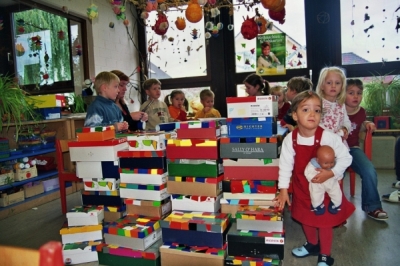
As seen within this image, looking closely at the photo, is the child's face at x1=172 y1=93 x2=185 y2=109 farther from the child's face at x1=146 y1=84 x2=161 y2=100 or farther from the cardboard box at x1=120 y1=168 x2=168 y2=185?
the cardboard box at x1=120 y1=168 x2=168 y2=185

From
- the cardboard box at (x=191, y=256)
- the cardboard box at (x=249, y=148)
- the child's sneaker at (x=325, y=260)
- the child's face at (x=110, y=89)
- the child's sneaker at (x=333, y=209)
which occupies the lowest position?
the child's sneaker at (x=325, y=260)

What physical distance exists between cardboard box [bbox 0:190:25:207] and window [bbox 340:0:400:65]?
4.29 meters

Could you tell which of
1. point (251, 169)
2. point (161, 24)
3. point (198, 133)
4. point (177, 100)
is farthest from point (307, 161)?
point (161, 24)

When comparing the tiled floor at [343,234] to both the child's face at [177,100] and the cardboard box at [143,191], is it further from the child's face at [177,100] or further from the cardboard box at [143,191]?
the child's face at [177,100]

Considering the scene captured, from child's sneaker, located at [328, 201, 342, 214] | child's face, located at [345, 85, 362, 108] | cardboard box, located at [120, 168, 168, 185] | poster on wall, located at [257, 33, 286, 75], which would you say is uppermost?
poster on wall, located at [257, 33, 286, 75]

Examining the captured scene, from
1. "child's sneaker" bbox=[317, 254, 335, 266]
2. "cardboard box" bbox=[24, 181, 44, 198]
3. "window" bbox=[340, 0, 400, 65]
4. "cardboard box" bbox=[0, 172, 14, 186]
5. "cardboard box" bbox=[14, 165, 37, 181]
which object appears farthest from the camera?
"window" bbox=[340, 0, 400, 65]

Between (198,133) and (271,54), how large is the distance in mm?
3162

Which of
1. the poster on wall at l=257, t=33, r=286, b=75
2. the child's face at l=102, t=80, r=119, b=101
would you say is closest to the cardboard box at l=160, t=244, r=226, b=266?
the child's face at l=102, t=80, r=119, b=101

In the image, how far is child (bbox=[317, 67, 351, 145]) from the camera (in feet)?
7.66

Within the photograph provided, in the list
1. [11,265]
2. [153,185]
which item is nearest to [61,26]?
[153,185]

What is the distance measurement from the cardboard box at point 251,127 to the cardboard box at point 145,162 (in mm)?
466

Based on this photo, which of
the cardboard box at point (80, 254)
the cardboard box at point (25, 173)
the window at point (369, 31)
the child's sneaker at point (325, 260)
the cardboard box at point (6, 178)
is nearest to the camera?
the child's sneaker at point (325, 260)

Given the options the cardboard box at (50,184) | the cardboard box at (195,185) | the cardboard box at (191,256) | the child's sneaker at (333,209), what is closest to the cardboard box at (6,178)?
the cardboard box at (50,184)

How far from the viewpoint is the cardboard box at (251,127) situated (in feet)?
A: 6.36
